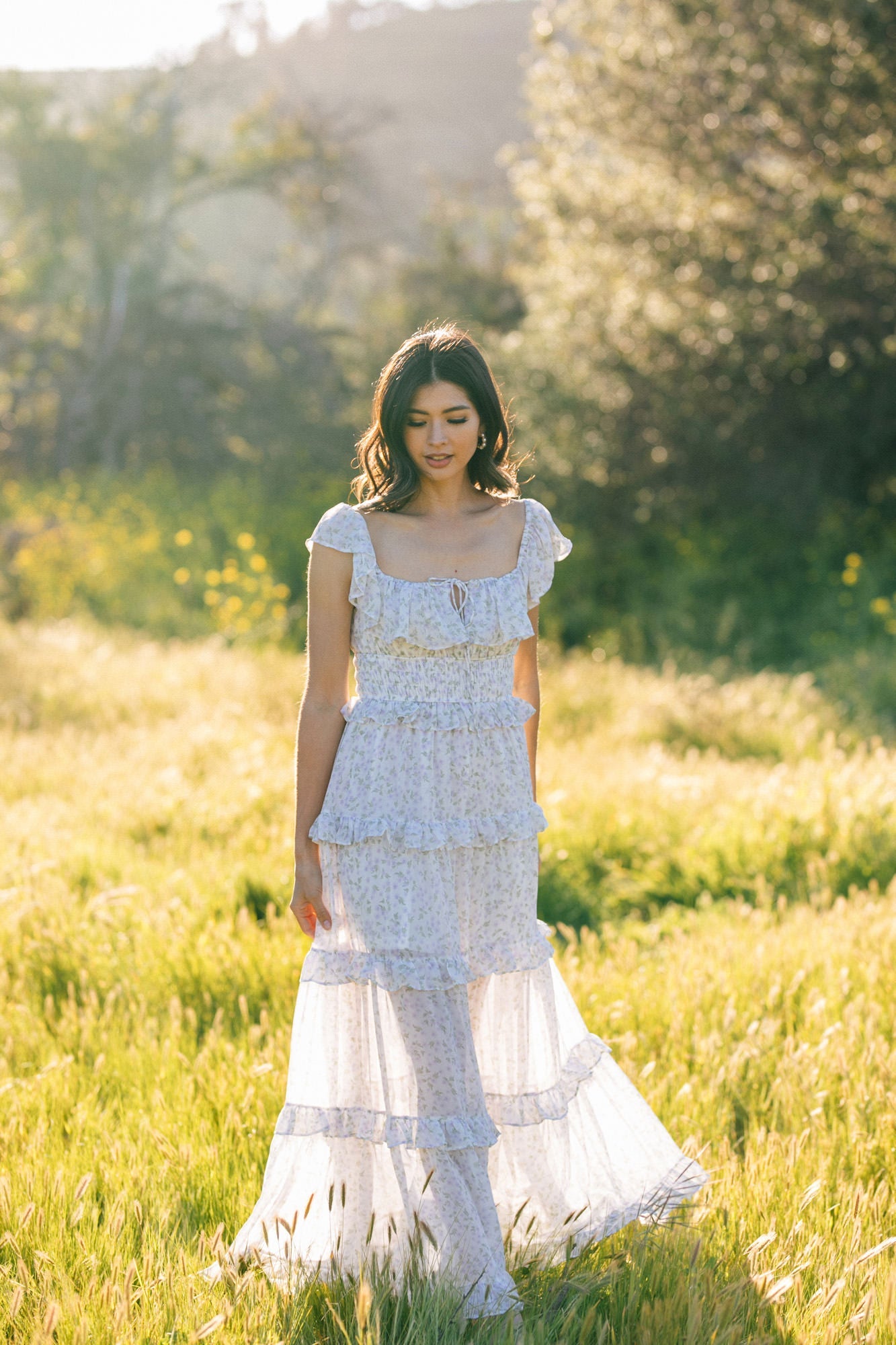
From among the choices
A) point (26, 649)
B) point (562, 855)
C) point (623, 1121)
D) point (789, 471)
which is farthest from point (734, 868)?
point (789, 471)

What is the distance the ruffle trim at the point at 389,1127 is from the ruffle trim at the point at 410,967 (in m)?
0.29

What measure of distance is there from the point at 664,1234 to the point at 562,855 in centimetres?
298

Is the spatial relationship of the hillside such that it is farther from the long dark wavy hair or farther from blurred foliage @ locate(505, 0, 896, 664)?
the long dark wavy hair

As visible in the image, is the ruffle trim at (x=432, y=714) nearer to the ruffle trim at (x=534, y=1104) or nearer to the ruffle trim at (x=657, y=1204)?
the ruffle trim at (x=534, y=1104)

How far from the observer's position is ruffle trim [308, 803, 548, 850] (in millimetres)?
2664

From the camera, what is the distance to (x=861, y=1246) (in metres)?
2.77

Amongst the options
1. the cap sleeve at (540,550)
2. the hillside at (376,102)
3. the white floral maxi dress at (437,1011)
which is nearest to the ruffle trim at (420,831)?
the white floral maxi dress at (437,1011)

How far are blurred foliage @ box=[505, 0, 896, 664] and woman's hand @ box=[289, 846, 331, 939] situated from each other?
315 inches

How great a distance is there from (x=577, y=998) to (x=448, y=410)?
2.12m

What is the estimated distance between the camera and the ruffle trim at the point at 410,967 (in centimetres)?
262

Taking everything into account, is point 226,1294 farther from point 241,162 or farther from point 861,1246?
point 241,162

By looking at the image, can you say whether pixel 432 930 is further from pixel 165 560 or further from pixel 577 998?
pixel 165 560

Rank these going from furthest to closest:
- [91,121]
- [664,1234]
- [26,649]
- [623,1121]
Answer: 1. [91,121]
2. [26,649]
3. [623,1121]
4. [664,1234]

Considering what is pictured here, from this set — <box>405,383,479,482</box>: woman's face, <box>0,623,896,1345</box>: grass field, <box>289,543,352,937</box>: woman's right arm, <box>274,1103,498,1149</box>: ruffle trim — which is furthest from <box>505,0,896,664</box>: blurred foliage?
<box>274,1103,498,1149</box>: ruffle trim
